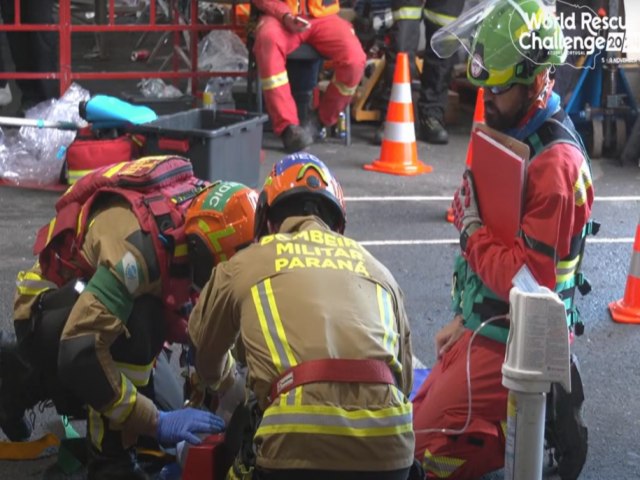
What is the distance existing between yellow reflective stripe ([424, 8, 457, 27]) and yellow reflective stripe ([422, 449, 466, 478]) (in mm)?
5855

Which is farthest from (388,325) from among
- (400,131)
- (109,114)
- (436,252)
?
(400,131)

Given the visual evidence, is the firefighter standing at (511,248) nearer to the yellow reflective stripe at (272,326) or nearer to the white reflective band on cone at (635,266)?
the yellow reflective stripe at (272,326)

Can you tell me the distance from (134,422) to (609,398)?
2188 mm

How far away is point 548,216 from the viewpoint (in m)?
3.55

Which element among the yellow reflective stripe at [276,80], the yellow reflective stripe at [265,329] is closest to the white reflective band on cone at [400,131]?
the yellow reflective stripe at [276,80]

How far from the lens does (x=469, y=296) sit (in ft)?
12.9

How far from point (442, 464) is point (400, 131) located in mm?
4725

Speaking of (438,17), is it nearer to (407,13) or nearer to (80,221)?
(407,13)

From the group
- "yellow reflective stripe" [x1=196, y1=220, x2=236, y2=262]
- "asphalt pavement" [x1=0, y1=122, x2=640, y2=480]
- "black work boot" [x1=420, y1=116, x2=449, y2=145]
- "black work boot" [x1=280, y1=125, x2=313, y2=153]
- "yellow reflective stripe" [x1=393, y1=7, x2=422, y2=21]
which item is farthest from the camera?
"black work boot" [x1=420, y1=116, x2=449, y2=145]

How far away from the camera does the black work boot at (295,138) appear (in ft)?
27.9

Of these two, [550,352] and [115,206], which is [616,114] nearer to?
[115,206]

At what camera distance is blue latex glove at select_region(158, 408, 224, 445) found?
3.49 meters

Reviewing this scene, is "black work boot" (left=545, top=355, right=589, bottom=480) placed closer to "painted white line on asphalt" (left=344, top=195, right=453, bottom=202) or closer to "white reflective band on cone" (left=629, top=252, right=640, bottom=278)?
"white reflective band on cone" (left=629, top=252, right=640, bottom=278)

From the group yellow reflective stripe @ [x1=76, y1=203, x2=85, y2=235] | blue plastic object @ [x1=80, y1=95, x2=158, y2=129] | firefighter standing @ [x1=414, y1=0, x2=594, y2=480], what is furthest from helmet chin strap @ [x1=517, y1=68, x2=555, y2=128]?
blue plastic object @ [x1=80, y1=95, x2=158, y2=129]
